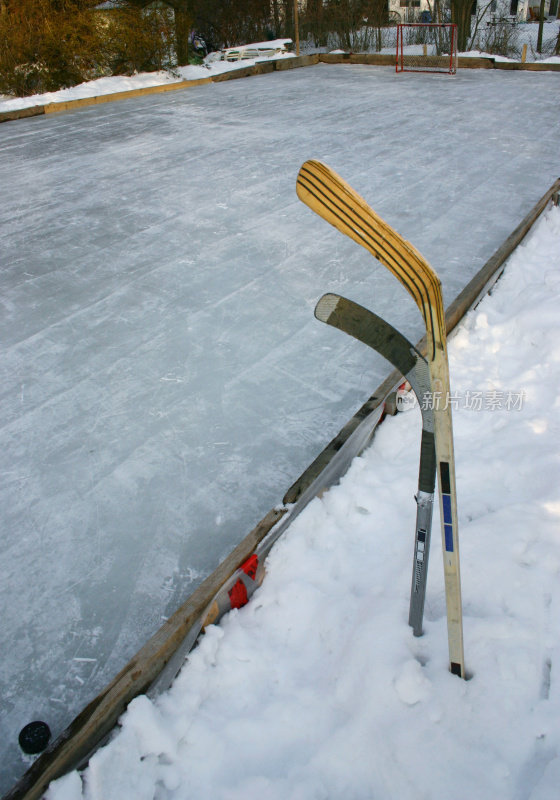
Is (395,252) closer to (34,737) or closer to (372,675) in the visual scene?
(372,675)

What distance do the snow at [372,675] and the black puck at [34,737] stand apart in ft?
0.68

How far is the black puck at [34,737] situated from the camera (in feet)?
5.44

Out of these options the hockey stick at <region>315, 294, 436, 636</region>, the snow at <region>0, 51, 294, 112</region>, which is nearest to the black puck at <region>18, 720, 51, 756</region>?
the hockey stick at <region>315, 294, 436, 636</region>

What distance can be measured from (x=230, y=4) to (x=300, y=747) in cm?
2277

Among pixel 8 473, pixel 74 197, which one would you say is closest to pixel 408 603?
pixel 8 473

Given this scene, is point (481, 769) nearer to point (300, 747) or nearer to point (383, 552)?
point (300, 747)

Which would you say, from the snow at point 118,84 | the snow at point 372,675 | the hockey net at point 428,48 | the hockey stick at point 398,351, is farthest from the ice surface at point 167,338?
the hockey net at point 428,48

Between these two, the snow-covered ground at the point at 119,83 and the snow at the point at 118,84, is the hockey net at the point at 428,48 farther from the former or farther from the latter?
the snow at the point at 118,84

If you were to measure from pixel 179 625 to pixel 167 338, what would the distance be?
2.09m

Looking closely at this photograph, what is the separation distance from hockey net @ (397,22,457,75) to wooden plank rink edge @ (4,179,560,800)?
1218cm

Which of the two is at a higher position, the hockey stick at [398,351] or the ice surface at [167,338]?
the hockey stick at [398,351]

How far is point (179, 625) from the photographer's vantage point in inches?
71.9

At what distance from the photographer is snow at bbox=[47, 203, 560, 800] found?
150 cm

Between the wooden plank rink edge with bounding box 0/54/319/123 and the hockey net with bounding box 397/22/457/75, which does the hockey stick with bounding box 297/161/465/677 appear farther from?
the hockey net with bounding box 397/22/457/75
